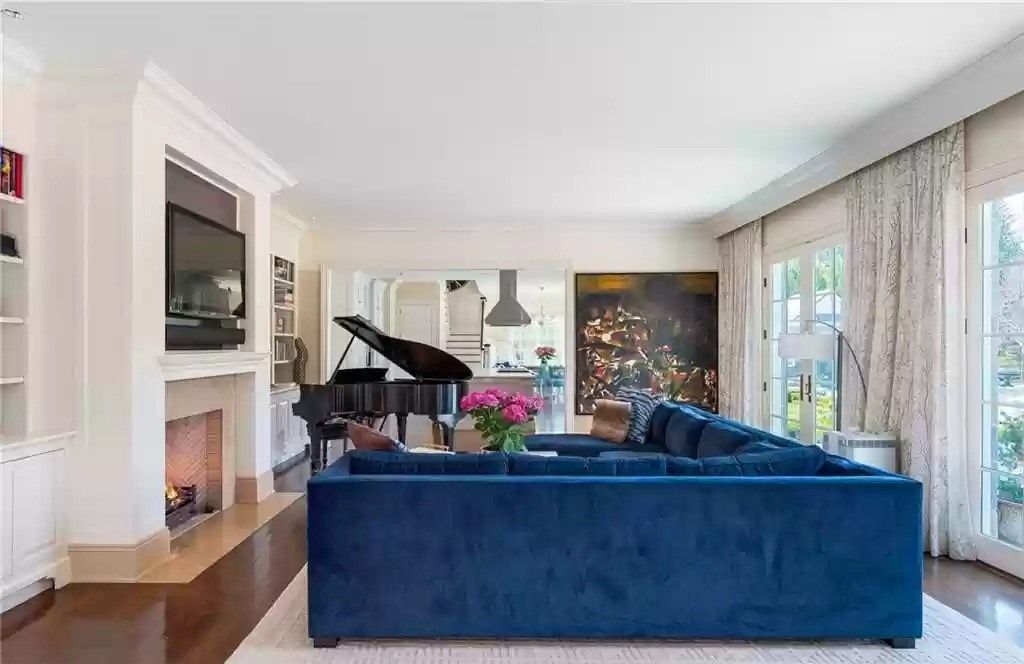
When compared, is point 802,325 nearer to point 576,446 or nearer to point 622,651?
point 576,446

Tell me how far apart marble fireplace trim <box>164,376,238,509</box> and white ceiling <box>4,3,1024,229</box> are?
179cm

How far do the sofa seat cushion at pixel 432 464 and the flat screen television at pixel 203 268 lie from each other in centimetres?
199

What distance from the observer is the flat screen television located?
14.7ft

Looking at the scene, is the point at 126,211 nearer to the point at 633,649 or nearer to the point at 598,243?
the point at 633,649

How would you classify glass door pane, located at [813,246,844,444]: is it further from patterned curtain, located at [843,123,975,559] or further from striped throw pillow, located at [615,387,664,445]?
striped throw pillow, located at [615,387,664,445]

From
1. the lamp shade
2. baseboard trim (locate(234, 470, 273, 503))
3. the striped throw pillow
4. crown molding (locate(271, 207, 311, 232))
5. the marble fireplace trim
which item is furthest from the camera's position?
crown molding (locate(271, 207, 311, 232))

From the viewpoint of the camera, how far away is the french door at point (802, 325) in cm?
615

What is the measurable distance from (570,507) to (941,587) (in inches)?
88.0

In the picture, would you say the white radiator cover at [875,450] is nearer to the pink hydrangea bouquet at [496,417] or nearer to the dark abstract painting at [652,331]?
the pink hydrangea bouquet at [496,417]

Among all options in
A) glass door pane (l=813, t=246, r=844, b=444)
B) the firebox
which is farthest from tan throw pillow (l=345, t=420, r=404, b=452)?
glass door pane (l=813, t=246, r=844, b=444)

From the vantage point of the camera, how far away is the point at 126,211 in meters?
3.97

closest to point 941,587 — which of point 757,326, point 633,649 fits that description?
point 633,649

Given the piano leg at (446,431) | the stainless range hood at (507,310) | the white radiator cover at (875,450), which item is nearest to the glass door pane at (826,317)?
the white radiator cover at (875,450)

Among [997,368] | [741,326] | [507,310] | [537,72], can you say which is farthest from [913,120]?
[507,310]
